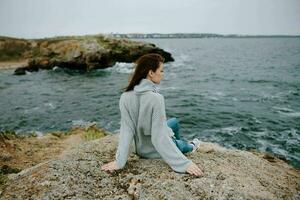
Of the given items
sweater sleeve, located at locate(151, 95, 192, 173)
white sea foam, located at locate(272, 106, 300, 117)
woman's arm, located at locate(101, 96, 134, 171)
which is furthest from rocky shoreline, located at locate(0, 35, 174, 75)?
sweater sleeve, located at locate(151, 95, 192, 173)

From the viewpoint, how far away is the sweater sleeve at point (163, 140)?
233 inches

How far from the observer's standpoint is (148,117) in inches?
237

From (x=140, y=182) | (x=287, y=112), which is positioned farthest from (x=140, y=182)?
(x=287, y=112)

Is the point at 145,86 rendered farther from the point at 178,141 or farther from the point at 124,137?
the point at 178,141

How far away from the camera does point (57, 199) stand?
562cm

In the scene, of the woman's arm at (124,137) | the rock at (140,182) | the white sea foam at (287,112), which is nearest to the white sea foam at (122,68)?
the white sea foam at (287,112)

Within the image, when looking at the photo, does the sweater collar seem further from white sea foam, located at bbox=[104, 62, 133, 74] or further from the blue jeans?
white sea foam, located at bbox=[104, 62, 133, 74]

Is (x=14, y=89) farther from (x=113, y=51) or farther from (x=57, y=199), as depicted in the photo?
(x=57, y=199)

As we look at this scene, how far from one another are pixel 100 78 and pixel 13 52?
118 ft

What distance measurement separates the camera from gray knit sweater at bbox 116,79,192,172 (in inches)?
233

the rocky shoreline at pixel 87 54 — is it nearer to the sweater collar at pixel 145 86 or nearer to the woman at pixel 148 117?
the woman at pixel 148 117

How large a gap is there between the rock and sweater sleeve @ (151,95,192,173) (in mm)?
236

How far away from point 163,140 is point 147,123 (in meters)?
0.44

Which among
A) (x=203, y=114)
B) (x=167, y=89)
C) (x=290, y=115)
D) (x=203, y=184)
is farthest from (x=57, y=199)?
(x=167, y=89)
